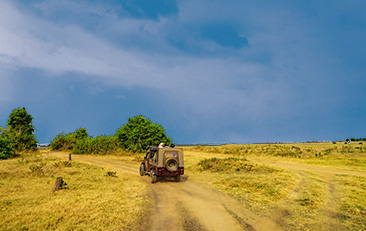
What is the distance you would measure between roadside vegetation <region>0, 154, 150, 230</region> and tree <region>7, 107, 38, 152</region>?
28890 mm

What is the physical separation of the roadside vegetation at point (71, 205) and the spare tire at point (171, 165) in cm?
199

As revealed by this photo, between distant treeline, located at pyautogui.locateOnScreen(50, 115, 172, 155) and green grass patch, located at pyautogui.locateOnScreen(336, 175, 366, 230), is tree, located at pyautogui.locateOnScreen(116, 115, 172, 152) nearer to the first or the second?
distant treeline, located at pyautogui.locateOnScreen(50, 115, 172, 155)

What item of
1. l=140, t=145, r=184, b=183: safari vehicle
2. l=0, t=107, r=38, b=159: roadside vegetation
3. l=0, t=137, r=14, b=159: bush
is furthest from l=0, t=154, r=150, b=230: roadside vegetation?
l=0, t=107, r=38, b=159: roadside vegetation

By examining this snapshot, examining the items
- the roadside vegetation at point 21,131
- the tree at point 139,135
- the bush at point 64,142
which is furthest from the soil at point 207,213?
the bush at point 64,142

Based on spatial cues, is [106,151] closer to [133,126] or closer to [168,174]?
[133,126]

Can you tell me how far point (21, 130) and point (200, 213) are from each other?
147ft

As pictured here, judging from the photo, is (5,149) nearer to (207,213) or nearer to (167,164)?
(167,164)

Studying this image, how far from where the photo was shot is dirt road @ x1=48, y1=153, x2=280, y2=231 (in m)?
8.01

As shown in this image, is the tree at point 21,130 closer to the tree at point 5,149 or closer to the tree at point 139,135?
the tree at point 5,149

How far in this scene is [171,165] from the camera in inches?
602

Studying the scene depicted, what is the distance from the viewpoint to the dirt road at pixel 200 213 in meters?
8.01

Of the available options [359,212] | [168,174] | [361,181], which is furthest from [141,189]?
[361,181]

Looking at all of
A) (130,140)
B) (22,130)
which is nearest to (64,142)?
(22,130)

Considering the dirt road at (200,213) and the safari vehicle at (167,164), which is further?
the safari vehicle at (167,164)
